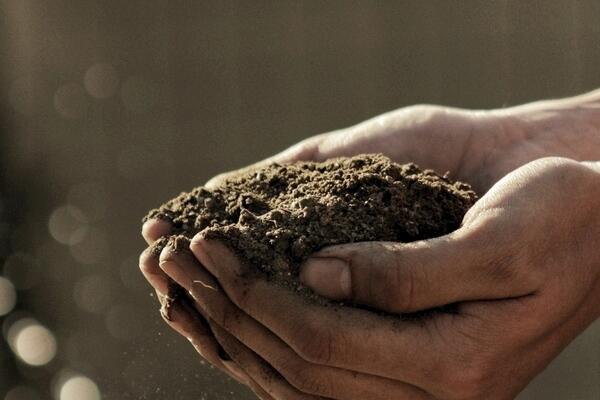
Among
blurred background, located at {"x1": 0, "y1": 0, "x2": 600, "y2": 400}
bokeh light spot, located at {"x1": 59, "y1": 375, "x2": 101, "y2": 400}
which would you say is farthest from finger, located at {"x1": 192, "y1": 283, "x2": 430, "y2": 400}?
bokeh light spot, located at {"x1": 59, "y1": 375, "x2": 101, "y2": 400}

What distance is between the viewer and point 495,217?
175 cm

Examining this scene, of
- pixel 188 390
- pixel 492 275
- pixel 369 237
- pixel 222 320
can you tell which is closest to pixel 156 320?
pixel 188 390

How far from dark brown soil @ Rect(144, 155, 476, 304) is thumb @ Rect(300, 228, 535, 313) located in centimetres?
6

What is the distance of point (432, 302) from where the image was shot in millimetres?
1681

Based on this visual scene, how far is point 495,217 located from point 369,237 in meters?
0.26

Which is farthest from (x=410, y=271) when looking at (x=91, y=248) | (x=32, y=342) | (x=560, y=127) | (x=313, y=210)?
(x=32, y=342)

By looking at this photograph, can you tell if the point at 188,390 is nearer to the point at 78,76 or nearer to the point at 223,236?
the point at 223,236

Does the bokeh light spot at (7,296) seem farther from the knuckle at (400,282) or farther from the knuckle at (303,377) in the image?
the knuckle at (400,282)

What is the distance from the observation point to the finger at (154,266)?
182cm

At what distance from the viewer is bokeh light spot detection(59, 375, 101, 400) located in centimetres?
436

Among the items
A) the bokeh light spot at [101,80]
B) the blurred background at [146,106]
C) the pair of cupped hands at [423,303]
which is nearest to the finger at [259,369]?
the pair of cupped hands at [423,303]

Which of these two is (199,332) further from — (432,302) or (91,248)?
(91,248)

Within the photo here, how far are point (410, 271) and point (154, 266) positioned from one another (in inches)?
22.7

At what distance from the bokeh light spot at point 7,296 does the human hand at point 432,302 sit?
9.73ft
